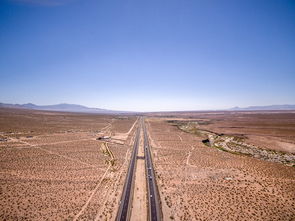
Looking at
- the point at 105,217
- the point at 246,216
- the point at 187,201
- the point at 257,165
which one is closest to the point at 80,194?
the point at 105,217

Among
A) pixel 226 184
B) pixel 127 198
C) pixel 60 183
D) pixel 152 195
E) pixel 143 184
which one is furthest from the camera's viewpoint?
pixel 226 184

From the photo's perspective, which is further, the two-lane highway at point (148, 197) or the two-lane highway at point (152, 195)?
the two-lane highway at point (152, 195)

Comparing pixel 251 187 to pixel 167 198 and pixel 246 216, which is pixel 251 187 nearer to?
pixel 246 216

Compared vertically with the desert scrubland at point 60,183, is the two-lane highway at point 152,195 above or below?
below

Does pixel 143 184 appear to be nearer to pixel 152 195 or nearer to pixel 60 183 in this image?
pixel 152 195

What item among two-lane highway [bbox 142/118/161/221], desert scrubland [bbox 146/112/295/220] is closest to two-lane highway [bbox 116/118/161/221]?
two-lane highway [bbox 142/118/161/221]

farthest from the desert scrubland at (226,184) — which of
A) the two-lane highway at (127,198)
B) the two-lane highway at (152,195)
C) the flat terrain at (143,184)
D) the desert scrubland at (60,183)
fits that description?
the desert scrubland at (60,183)

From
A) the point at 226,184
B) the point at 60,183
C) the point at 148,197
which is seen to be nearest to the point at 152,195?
the point at 148,197

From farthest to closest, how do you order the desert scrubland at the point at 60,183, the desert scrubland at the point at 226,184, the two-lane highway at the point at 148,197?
the desert scrubland at the point at 226,184 < the desert scrubland at the point at 60,183 < the two-lane highway at the point at 148,197

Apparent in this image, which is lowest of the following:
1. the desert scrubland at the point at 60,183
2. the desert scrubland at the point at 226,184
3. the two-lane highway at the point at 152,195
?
the desert scrubland at the point at 226,184

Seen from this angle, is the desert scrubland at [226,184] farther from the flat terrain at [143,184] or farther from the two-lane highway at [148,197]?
the two-lane highway at [148,197]

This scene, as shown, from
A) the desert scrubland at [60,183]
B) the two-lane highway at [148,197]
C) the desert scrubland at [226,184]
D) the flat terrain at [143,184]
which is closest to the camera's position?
the two-lane highway at [148,197]

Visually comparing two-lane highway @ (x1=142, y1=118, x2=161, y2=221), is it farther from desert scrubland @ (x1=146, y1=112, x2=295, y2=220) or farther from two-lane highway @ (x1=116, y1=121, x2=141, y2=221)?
two-lane highway @ (x1=116, y1=121, x2=141, y2=221)
